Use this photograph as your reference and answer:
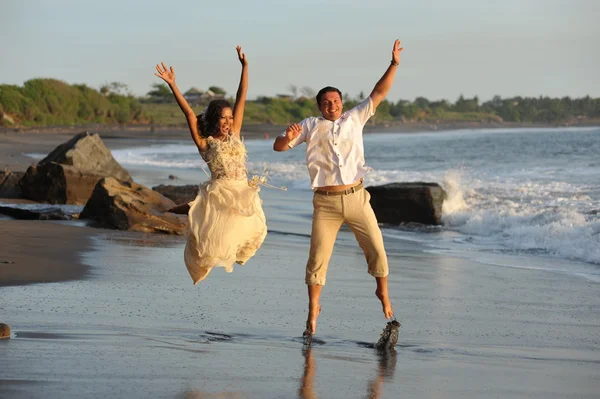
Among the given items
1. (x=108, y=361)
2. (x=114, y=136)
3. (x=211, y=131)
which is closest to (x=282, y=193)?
(x=211, y=131)

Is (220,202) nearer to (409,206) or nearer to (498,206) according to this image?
(409,206)

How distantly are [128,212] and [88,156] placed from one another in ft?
21.7

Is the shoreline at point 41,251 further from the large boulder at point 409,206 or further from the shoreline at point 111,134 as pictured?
the shoreline at point 111,134

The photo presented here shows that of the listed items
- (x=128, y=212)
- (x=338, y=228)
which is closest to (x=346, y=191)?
(x=338, y=228)

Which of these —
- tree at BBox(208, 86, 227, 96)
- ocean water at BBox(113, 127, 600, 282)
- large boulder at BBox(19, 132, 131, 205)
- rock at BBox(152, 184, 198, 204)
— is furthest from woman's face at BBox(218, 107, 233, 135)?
tree at BBox(208, 86, 227, 96)

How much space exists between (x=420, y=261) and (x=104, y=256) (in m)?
3.81

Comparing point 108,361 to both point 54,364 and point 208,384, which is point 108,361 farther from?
point 208,384

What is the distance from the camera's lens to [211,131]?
810 cm

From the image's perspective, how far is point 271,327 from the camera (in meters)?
8.05

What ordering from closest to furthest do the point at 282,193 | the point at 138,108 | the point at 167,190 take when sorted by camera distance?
1. the point at 167,190
2. the point at 282,193
3. the point at 138,108

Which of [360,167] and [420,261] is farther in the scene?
[420,261]

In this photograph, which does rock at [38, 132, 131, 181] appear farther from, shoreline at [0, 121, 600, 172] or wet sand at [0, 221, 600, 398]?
wet sand at [0, 221, 600, 398]

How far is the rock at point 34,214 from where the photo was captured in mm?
14773

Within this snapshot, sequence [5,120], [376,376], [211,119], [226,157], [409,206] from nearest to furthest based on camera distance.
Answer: [376,376], [226,157], [211,119], [409,206], [5,120]
